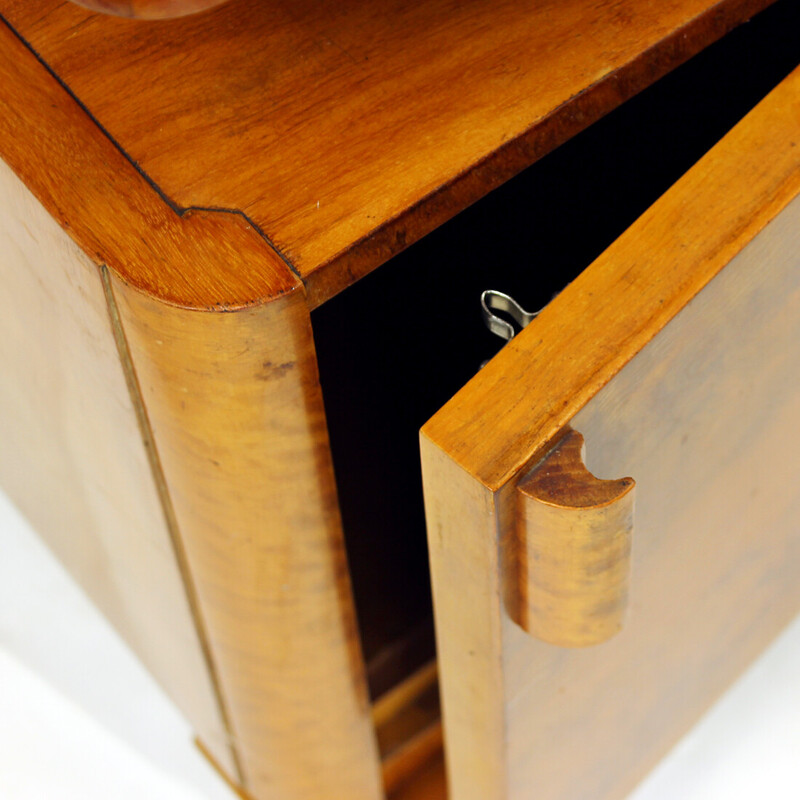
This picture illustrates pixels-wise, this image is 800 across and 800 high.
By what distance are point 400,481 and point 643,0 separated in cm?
25

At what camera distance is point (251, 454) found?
1.40 ft

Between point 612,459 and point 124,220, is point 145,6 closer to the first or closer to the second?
point 124,220

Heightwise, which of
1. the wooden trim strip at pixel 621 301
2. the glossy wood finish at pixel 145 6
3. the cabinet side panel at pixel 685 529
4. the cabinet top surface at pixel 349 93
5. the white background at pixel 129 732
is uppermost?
the glossy wood finish at pixel 145 6

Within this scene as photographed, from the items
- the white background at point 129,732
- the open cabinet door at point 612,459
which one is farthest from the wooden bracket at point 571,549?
the white background at point 129,732

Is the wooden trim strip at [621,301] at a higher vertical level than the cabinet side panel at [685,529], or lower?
higher

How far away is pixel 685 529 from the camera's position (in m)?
0.48

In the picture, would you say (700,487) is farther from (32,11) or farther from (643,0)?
(32,11)

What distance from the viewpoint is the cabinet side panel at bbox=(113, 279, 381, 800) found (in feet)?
1.29

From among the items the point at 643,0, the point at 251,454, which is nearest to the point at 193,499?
the point at 251,454

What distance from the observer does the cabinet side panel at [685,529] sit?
0.40 meters

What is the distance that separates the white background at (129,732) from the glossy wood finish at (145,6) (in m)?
0.52

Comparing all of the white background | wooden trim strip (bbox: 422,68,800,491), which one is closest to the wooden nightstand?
wooden trim strip (bbox: 422,68,800,491)

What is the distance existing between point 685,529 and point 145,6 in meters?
0.28

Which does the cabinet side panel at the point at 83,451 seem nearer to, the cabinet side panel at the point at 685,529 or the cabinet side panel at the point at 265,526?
the cabinet side panel at the point at 265,526
